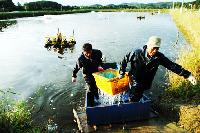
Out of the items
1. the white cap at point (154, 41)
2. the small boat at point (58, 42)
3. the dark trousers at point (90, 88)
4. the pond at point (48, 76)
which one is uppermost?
the white cap at point (154, 41)

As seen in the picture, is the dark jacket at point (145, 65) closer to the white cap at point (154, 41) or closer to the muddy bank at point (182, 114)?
the white cap at point (154, 41)

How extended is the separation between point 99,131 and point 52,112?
355 cm

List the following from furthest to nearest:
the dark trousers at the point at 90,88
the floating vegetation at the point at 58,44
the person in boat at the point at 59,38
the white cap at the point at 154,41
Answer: the person in boat at the point at 59,38, the floating vegetation at the point at 58,44, the dark trousers at the point at 90,88, the white cap at the point at 154,41

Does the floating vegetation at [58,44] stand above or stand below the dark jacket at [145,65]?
below

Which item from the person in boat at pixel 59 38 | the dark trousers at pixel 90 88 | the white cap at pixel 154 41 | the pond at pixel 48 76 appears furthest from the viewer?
the person in boat at pixel 59 38

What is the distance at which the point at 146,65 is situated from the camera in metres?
8.59

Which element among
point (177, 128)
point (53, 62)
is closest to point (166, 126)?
point (177, 128)

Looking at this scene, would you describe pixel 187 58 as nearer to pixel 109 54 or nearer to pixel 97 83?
pixel 97 83

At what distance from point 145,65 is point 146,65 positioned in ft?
0.09

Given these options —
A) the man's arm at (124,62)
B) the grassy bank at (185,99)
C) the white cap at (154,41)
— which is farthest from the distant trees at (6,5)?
the white cap at (154,41)

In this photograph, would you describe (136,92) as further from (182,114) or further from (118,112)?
(182,114)

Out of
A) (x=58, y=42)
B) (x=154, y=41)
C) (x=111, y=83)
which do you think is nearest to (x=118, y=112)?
(x=111, y=83)

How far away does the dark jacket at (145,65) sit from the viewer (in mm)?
8523

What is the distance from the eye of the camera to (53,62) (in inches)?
918
